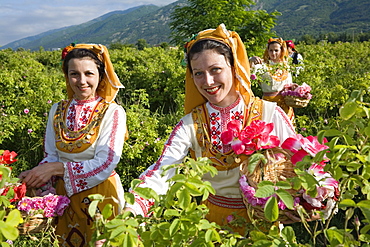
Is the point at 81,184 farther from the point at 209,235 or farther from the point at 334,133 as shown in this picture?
the point at 334,133

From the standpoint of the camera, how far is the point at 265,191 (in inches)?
31.3

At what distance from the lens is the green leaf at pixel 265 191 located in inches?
31.0

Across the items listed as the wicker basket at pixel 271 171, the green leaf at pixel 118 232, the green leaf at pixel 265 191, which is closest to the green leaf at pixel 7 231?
the green leaf at pixel 118 232

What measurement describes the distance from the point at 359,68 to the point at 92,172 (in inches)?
405

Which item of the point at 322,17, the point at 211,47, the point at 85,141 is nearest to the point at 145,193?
the point at 211,47

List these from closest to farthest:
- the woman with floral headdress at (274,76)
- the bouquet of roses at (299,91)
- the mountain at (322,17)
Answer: the bouquet of roses at (299,91), the woman with floral headdress at (274,76), the mountain at (322,17)

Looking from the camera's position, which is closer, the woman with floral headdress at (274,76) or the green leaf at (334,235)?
the green leaf at (334,235)

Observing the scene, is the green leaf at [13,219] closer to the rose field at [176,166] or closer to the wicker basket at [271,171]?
the rose field at [176,166]

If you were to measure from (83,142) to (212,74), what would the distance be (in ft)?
2.84

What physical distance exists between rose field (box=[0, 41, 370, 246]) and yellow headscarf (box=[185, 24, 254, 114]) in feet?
1.58

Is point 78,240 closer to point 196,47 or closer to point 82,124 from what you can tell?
point 82,124

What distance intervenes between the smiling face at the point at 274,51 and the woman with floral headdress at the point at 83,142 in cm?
368

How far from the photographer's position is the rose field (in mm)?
785

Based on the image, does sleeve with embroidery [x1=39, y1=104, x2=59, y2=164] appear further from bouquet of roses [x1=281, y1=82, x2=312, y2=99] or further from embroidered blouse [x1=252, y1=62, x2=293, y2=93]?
embroidered blouse [x1=252, y1=62, x2=293, y2=93]
